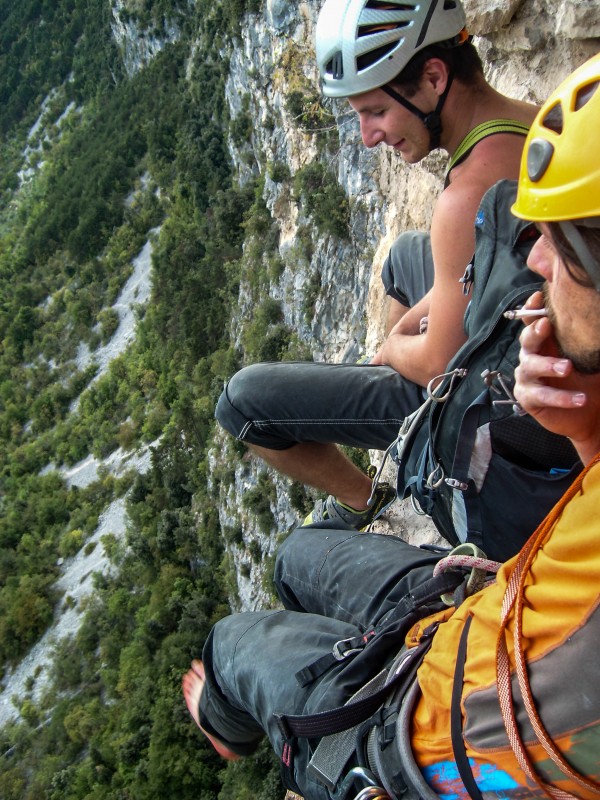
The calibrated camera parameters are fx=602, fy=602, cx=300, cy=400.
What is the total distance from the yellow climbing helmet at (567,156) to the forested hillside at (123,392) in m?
19.4

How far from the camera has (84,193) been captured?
50875mm

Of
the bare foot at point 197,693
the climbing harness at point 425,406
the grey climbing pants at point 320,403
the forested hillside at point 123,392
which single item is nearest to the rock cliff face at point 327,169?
the grey climbing pants at point 320,403

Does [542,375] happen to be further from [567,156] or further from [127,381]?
[127,381]

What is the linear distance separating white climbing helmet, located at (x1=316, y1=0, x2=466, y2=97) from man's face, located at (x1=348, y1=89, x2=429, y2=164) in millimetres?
58

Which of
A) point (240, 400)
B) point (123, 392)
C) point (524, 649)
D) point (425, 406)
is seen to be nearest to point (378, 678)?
point (524, 649)

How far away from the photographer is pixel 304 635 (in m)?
2.34

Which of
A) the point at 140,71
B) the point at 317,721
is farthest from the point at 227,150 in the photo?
the point at 317,721

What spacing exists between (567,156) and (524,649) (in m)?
1.09

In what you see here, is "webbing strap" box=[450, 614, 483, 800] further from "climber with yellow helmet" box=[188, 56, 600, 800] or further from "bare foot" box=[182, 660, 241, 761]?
"bare foot" box=[182, 660, 241, 761]

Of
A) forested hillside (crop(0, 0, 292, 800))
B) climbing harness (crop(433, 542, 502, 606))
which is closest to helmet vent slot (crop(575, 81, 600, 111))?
climbing harness (crop(433, 542, 502, 606))

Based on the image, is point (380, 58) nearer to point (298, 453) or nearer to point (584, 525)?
point (298, 453)

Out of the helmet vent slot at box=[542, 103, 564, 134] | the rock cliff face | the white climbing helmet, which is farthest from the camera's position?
the rock cliff face

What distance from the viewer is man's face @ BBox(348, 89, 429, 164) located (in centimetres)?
295

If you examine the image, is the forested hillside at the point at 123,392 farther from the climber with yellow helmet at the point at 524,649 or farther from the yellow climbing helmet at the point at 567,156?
the yellow climbing helmet at the point at 567,156
